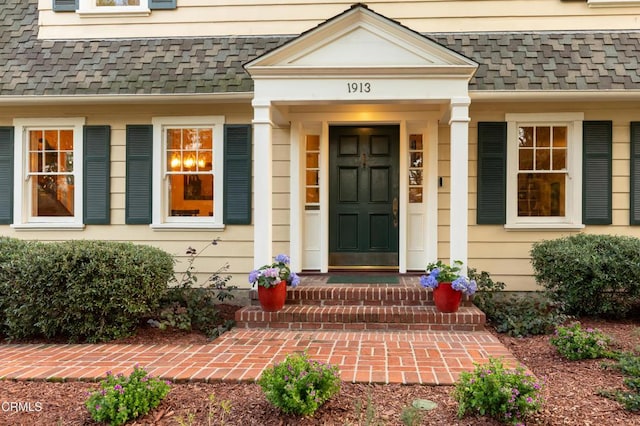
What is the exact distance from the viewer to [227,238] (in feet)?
21.8

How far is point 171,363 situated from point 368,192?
3.91 m

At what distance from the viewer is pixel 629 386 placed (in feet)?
Answer: 10.9

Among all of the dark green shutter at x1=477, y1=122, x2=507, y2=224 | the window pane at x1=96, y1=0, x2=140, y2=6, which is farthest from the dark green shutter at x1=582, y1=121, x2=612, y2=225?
the window pane at x1=96, y1=0, x2=140, y2=6

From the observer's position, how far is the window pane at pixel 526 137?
650 cm

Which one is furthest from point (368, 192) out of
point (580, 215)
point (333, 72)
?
point (580, 215)

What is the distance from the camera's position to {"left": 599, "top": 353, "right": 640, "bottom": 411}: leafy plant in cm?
304

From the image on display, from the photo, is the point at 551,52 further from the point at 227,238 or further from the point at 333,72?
the point at 227,238

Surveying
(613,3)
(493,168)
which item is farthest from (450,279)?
(613,3)

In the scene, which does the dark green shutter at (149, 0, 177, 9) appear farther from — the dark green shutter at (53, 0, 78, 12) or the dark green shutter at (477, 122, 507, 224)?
the dark green shutter at (477, 122, 507, 224)

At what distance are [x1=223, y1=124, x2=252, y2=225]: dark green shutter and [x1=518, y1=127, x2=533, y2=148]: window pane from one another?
3.89 meters

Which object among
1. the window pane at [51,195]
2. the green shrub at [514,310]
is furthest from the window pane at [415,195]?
the window pane at [51,195]

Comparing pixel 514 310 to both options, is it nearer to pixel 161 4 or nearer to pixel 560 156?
pixel 560 156

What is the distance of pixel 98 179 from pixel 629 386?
22.1 feet

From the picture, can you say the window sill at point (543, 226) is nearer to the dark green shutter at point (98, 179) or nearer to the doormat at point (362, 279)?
the doormat at point (362, 279)
